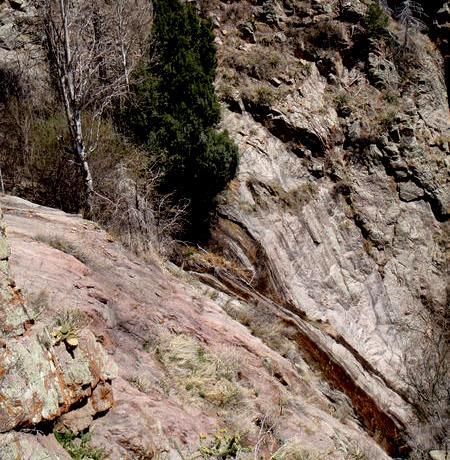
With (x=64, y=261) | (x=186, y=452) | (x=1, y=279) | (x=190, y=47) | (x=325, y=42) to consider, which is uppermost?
(x=325, y=42)

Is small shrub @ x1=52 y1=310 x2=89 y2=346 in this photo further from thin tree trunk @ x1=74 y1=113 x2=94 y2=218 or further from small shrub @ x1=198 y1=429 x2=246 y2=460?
thin tree trunk @ x1=74 y1=113 x2=94 y2=218

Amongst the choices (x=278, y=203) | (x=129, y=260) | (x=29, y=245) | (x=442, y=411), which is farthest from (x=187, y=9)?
(x=442, y=411)

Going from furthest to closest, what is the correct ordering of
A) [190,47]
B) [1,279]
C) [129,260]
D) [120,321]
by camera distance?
1. [190,47]
2. [129,260]
3. [120,321]
4. [1,279]

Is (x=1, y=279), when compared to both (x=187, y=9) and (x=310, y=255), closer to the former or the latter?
(x=310, y=255)

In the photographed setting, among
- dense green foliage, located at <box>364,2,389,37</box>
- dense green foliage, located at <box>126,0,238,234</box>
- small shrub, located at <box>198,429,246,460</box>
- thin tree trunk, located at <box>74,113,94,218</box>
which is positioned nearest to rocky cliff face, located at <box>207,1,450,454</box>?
dense green foliage, located at <box>364,2,389,37</box>

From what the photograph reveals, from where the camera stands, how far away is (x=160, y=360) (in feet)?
22.9

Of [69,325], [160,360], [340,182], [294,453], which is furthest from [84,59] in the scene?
[294,453]

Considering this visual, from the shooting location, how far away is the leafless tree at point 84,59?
12.9 m

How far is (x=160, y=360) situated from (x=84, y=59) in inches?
441

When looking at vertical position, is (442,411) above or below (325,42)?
below

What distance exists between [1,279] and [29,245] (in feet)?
10.9

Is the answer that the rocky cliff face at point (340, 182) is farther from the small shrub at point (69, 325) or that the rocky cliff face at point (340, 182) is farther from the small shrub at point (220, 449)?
the small shrub at point (69, 325)

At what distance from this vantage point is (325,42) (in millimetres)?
24094

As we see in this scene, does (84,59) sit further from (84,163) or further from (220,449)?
(220,449)
